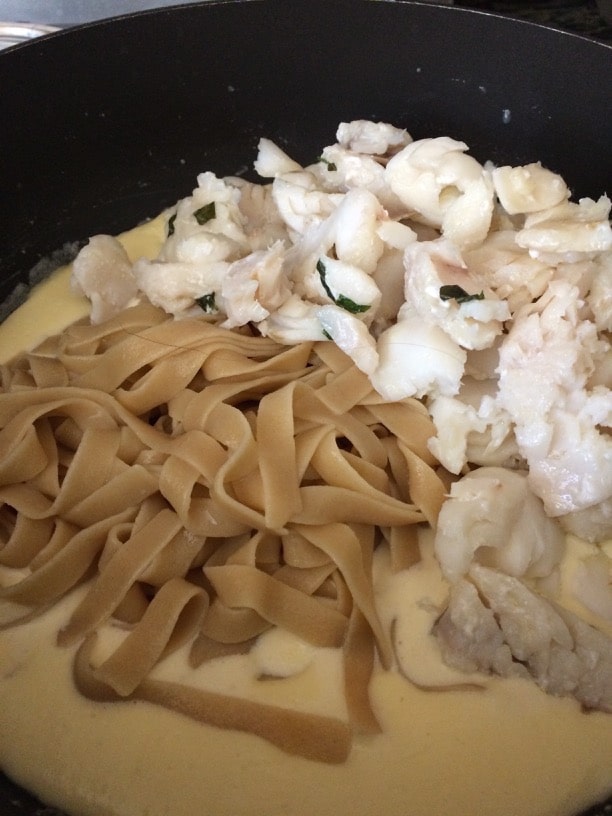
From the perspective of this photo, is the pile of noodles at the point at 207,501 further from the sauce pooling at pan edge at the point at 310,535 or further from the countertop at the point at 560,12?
the countertop at the point at 560,12

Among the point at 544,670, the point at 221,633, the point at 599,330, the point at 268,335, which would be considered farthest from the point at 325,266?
the point at 544,670

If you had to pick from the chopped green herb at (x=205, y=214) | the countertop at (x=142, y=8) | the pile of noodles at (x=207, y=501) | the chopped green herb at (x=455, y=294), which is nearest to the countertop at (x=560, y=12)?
the countertop at (x=142, y=8)

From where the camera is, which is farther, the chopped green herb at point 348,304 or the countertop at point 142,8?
the countertop at point 142,8

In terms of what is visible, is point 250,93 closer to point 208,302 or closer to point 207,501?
point 208,302

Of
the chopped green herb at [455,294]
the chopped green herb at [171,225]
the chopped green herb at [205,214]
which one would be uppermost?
the chopped green herb at [455,294]

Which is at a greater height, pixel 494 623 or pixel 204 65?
pixel 204 65

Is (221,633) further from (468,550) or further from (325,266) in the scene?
(325,266)

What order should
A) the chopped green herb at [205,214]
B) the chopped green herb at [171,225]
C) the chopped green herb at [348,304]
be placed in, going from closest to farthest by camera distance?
the chopped green herb at [348,304] < the chopped green herb at [205,214] < the chopped green herb at [171,225]
